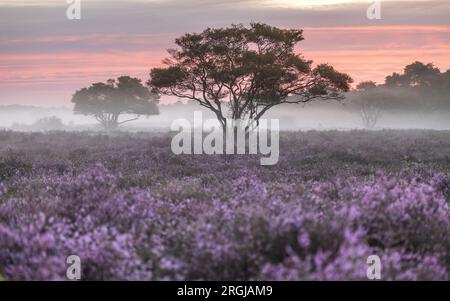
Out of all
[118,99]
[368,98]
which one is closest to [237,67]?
[118,99]

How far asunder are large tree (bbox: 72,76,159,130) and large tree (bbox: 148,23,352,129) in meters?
39.5

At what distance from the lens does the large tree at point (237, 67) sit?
27.0 meters

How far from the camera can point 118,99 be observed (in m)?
67.8

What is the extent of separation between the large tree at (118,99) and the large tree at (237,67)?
1554 inches

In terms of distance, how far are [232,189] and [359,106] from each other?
75.1 meters

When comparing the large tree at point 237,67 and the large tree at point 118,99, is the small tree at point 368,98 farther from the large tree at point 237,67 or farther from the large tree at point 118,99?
the large tree at point 237,67

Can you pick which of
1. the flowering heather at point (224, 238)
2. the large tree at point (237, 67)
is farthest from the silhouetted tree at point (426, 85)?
the flowering heather at point (224, 238)

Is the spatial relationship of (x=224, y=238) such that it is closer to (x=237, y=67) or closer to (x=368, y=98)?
(x=237, y=67)

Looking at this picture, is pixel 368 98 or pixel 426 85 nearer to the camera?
pixel 426 85

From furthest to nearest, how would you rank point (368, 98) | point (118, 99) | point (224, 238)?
1. point (368, 98)
2. point (118, 99)
3. point (224, 238)

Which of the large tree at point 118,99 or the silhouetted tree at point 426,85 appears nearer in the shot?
the large tree at point 118,99

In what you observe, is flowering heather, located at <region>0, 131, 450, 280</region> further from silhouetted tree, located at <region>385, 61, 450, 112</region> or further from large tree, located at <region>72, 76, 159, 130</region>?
silhouetted tree, located at <region>385, 61, 450, 112</region>

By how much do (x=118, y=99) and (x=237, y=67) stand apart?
4408 cm

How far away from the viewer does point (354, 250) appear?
348 centimetres
